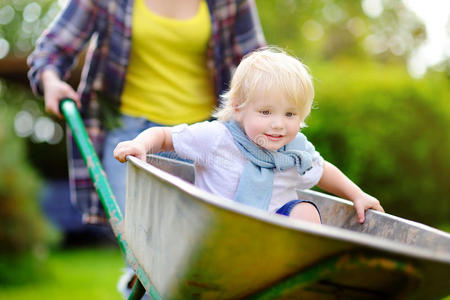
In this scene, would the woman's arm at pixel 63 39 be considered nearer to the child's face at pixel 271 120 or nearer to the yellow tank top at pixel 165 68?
the yellow tank top at pixel 165 68

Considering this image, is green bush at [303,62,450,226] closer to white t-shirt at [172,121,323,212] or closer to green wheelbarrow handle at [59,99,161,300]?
green wheelbarrow handle at [59,99,161,300]

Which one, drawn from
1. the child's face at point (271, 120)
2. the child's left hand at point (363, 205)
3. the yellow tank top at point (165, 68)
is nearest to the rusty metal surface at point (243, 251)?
the child's left hand at point (363, 205)

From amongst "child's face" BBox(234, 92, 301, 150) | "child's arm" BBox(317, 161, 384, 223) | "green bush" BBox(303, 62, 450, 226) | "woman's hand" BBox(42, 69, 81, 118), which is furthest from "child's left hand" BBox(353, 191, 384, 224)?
"green bush" BBox(303, 62, 450, 226)

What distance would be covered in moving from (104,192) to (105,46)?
807 mm

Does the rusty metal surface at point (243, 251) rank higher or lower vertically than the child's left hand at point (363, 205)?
lower

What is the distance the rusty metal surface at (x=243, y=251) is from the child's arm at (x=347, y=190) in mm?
351

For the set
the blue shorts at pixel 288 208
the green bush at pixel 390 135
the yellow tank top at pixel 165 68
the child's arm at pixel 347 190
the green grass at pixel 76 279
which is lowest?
→ the green grass at pixel 76 279

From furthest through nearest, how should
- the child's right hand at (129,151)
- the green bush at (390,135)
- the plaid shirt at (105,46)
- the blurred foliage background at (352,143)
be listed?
the green bush at (390,135)
the blurred foliage background at (352,143)
the plaid shirt at (105,46)
the child's right hand at (129,151)

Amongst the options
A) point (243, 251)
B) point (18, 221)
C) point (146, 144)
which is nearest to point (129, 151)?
point (146, 144)

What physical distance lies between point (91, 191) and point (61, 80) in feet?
1.81

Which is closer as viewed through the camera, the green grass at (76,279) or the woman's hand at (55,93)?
the woman's hand at (55,93)

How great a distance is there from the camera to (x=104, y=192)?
191cm

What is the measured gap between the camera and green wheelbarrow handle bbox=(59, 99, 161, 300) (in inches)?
62.8

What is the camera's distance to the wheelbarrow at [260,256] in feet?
3.42
